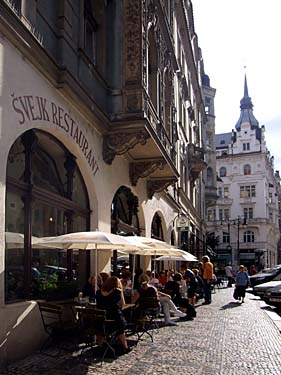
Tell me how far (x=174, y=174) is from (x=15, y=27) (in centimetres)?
1288

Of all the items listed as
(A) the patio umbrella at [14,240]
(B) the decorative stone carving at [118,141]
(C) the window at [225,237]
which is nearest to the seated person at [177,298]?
(B) the decorative stone carving at [118,141]

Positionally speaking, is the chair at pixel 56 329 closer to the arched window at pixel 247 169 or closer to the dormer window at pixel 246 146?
the arched window at pixel 247 169

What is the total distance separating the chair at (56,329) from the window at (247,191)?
3043 inches

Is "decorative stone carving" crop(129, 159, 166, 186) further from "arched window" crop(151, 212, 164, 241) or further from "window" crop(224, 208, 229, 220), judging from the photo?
"window" crop(224, 208, 229, 220)

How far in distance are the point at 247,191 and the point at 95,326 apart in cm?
7857

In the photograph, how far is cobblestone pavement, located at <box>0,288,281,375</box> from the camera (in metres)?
8.12

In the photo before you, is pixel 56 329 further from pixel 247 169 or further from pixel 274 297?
pixel 247 169

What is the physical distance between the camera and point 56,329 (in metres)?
9.52

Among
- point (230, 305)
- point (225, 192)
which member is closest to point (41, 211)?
point (230, 305)

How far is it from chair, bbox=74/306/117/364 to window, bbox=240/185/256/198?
77.7m

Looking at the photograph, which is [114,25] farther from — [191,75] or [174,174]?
[191,75]

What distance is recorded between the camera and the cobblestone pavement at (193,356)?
8125 millimetres

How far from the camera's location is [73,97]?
11547 mm

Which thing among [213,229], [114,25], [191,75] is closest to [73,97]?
[114,25]
